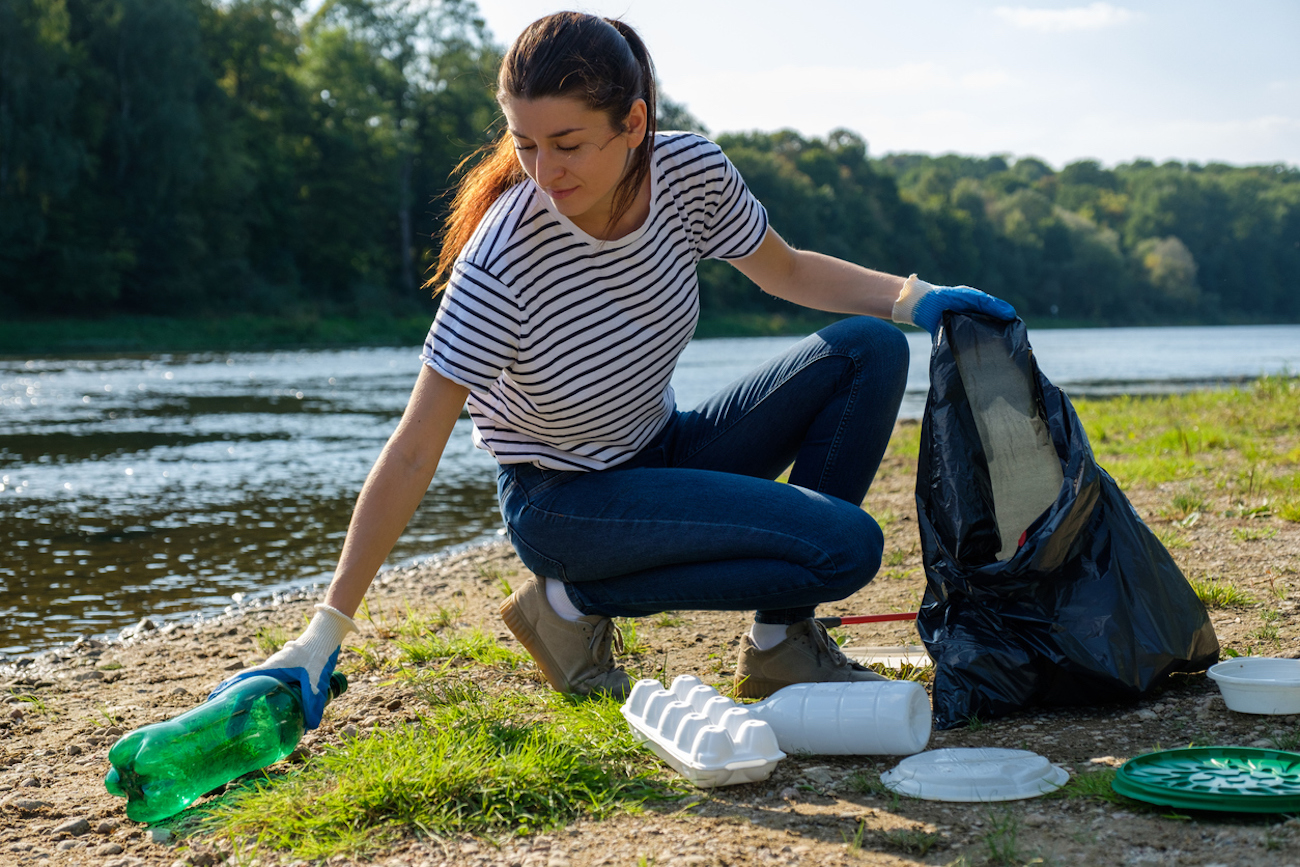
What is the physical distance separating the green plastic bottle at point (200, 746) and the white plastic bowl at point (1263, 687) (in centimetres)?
178

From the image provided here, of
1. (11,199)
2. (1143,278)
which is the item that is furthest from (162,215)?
(1143,278)

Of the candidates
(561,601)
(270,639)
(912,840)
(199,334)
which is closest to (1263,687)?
(912,840)

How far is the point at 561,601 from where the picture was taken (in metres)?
2.51

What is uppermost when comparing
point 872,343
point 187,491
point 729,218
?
point 729,218

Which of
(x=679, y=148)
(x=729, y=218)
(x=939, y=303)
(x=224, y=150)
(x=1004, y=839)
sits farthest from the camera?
(x=224, y=150)

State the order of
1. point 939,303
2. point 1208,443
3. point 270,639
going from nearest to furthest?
point 939,303, point 270,639, point 1208,443

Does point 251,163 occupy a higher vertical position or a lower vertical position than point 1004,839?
higher

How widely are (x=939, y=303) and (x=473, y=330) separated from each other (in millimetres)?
1052

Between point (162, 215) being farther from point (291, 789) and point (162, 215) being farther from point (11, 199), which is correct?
point (291, 789)

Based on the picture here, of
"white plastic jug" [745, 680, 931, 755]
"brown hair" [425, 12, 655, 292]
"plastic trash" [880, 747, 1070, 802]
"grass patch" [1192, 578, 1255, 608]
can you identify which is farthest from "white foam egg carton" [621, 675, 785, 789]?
"grass patch" [1192, 578, 1255, 608]

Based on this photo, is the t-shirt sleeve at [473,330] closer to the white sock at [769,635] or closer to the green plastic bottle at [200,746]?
the green plastic bottle at [200,746]

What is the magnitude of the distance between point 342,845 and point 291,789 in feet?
0.85

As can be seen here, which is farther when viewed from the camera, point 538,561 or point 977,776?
point 538,561

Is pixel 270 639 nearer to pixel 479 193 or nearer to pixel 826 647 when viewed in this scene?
pixel 479 193
